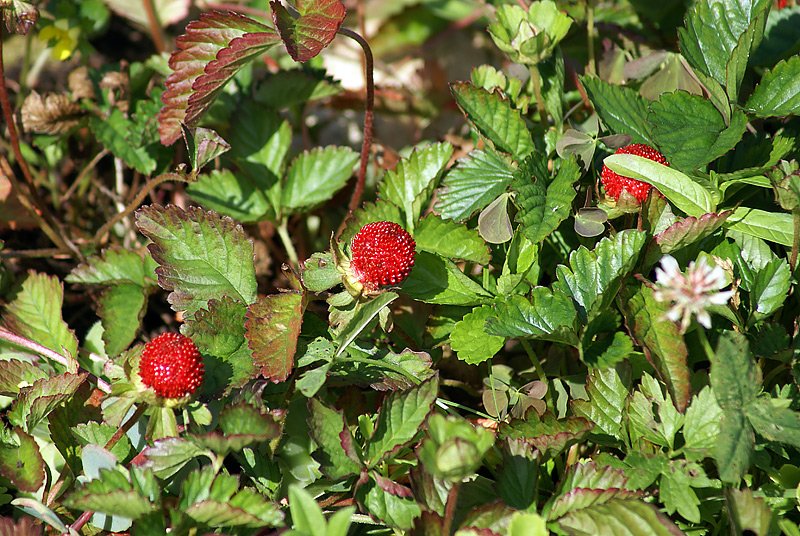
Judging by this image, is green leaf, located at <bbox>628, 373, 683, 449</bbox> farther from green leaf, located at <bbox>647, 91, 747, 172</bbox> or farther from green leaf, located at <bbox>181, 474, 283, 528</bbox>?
green leaf, located at <bbox>181, 474, 283, 528</bbox>

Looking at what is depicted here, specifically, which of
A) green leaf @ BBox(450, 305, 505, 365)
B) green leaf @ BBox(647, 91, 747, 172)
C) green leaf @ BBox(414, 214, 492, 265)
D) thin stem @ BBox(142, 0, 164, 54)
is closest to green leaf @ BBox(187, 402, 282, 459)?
green leaf @ BBox(450, 305, 505, 365)

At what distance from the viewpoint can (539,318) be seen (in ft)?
3.54

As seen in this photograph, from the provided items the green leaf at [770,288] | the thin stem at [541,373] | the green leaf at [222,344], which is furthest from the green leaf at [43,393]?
the green leaf at [770,288]

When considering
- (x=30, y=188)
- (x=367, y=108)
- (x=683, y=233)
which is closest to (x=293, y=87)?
(x=367, y=108)

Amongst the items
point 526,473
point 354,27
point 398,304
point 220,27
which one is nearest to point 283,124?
point 220,27

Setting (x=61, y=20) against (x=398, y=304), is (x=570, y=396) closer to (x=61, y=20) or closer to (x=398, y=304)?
(x=398, y=304)

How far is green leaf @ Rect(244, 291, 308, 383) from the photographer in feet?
3.56

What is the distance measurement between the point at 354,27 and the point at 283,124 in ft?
3.93

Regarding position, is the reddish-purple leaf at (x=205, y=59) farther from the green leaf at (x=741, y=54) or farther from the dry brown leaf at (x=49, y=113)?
the green leaf at (x=741, y=54)

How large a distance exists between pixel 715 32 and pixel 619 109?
0.22m

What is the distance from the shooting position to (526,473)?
3.39 feet

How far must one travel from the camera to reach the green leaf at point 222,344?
3.69 feet

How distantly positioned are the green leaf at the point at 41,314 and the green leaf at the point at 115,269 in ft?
0.16

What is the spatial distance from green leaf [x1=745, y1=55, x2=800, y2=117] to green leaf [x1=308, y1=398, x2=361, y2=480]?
34.7 inches
